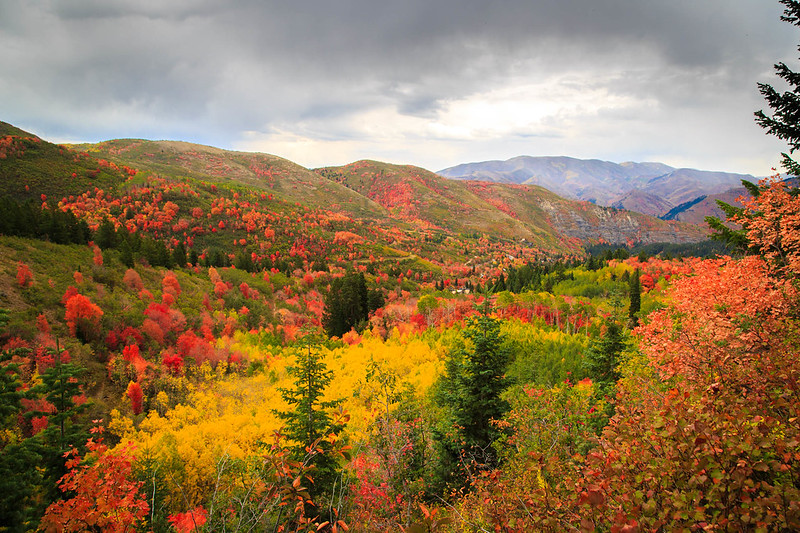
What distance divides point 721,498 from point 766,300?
13.6 metres

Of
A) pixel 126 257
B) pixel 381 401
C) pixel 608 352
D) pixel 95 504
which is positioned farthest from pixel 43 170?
pixel 608 352

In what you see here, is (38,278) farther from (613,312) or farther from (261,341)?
(613,312)

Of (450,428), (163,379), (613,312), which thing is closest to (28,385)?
(163,379)

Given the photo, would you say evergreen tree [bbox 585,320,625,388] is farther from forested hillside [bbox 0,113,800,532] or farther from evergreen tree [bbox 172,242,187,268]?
evergreen tree [bbox 172,242,187,268]

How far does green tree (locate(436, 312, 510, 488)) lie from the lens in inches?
746

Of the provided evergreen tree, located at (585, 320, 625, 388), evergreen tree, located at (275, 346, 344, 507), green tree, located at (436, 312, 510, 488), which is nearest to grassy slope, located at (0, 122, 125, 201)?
evergreen tree, located at (275, 346, 344, 507)

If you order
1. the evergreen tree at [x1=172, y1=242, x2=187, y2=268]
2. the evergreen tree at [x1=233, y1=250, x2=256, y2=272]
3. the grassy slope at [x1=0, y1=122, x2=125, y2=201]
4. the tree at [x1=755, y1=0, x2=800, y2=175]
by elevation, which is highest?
the grassy slope at [x1=0, y1=122, x2=125, y2=201]

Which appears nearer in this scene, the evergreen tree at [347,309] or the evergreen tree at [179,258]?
the evergreen tree at [347,309]

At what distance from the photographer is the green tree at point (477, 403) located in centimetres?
1895

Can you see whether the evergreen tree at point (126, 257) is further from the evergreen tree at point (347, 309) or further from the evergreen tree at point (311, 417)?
the evergreen tree at point (311, 417)

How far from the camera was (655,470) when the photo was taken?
14.4 feet

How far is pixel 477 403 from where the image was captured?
19109 mm

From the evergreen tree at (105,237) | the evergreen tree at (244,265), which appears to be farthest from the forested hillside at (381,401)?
Answer: the evergreen tree at (244,265)

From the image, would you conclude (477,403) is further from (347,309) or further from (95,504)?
(347,309)
